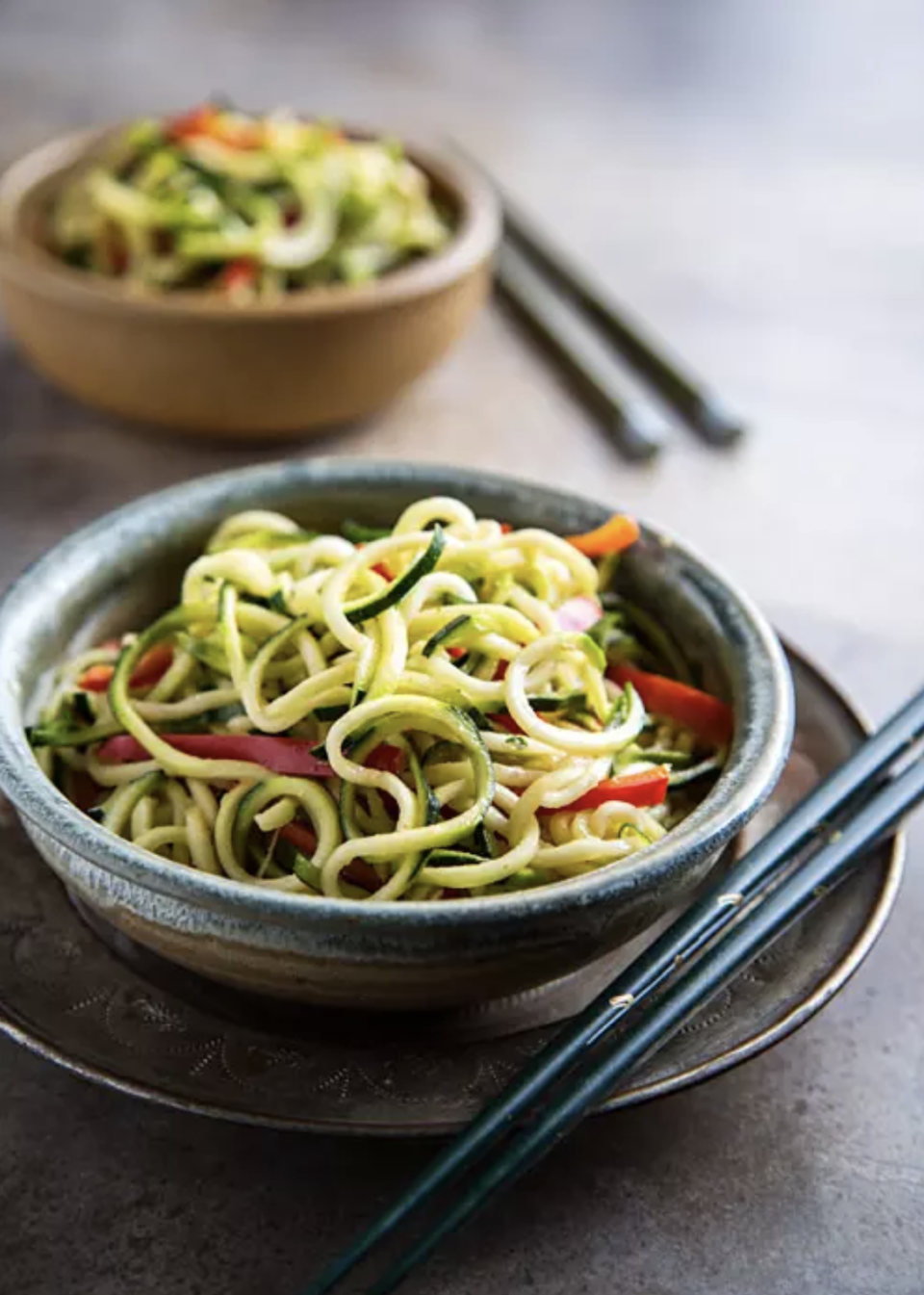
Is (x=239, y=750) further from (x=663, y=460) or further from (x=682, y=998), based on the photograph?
(x=663, y=460)

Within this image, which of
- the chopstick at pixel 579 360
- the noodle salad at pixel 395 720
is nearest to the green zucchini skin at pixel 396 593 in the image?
the noodle salad at pixel 395 720

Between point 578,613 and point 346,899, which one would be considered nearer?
point 346,899

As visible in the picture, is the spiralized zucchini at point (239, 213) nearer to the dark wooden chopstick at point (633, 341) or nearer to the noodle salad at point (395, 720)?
the dark wooden chopstick at point (633, 341)

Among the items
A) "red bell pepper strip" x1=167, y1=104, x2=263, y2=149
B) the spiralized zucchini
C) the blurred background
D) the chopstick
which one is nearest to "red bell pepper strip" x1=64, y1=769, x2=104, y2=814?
the blurred background

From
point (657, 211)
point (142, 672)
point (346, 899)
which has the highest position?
point (346, 899)

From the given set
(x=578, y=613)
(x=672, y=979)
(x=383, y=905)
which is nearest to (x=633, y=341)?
(x=578, y=613)

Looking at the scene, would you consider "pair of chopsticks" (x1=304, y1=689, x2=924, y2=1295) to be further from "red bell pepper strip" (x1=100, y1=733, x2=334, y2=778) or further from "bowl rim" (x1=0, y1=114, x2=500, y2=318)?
"bowl rim" (x1=0, y1=114, x2=500, y2=318)
